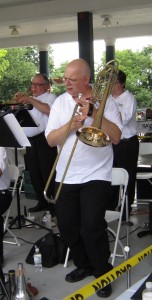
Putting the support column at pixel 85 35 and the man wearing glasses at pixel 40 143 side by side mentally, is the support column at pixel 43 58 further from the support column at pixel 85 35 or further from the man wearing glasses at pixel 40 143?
the man wearing glasses at pixel 40 143

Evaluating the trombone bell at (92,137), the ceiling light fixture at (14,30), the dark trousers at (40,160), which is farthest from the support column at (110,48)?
the trombone bell at (92,137)

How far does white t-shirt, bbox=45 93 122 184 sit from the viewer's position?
120 inches

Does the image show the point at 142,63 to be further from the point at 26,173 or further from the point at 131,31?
the point at 26,173

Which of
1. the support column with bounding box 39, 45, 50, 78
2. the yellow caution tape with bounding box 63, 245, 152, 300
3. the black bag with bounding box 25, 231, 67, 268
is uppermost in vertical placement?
the support column with bounding box 39, 45, 50, 78

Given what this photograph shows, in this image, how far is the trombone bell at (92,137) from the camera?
281 cm

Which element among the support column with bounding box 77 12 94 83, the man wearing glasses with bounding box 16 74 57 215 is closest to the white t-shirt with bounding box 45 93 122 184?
the man wearing glasses with bounding box 16 74 57 215

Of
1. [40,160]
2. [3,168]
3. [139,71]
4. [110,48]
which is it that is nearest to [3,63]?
[139,71]

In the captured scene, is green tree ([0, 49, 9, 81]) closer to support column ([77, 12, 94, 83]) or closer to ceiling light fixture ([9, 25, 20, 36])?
ceiling light fixture ([9, 25, 20, 36])

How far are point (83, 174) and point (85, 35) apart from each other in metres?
8.07

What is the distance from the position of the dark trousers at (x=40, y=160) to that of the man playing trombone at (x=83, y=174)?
190 centimetres

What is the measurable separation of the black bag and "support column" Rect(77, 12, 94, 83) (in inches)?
→ 284

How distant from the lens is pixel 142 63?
22.6m

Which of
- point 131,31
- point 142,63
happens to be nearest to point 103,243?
point 131,31

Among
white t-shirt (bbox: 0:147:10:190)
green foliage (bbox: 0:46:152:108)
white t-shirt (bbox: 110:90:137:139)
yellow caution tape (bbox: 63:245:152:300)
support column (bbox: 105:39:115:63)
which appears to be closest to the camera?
yellow caution tape (bbox: 63:245:152:300)
